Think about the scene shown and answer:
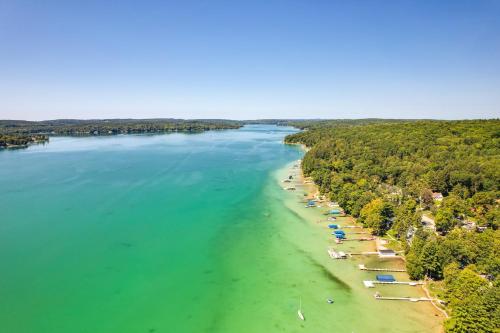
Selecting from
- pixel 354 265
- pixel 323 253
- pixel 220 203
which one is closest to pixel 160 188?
pixel 220 203

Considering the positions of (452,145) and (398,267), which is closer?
(398,267)

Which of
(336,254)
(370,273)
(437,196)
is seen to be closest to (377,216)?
(336,254)

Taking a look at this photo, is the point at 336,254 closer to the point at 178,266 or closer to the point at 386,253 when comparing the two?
the point at 386,253

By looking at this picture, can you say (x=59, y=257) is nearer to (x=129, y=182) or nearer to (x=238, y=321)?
(x=238, y=321)

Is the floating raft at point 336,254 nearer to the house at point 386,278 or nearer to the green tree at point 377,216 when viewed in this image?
the house at point 386,278

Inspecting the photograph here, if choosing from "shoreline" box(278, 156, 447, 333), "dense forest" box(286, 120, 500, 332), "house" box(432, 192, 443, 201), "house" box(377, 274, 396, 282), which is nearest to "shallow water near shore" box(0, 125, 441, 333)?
"shoreline" box(278, 156, 447, 333)

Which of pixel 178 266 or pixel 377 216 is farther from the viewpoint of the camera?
pixel 377 216

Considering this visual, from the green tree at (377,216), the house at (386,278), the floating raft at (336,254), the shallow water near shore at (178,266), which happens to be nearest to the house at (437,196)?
the green tree at (377,216)

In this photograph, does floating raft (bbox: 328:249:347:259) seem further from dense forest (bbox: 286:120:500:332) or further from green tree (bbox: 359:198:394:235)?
green tree (bbox: 359:198:394:235)
